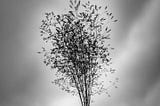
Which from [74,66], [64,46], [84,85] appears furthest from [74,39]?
[84,85]

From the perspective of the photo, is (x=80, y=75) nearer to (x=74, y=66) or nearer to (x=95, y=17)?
(x=74, y=66)

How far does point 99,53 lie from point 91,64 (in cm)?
129

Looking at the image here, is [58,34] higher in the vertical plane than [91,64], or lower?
higher

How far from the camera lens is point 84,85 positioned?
21.7 metres

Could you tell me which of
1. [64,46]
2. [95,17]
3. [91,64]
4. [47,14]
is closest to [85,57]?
[91,64]

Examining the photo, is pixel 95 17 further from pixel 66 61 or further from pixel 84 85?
pixel 84 85

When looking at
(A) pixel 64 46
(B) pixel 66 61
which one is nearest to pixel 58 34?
(A) pixel 64 46

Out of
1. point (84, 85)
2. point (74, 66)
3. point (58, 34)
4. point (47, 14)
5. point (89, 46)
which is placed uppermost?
point (47, 14)

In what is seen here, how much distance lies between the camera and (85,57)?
21688mm

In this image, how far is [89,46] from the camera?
21531mm

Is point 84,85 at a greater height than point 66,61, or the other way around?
point 66,61

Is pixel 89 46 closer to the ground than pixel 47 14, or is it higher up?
closer to the ground

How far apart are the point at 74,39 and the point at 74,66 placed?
8.35 ft

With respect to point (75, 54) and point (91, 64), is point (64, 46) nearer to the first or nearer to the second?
point (75, 54)
